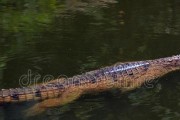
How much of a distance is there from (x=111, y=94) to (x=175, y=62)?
1.42 metres

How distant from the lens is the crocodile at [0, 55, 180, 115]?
4.79m

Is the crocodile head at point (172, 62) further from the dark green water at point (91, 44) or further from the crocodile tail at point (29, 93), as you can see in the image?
the crocodile tail at point (29, 93)

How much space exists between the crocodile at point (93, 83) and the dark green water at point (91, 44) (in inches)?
3.8

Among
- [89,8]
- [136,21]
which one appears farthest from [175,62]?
[89,8]

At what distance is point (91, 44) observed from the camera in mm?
6965

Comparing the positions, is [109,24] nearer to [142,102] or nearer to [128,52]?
[128,52]

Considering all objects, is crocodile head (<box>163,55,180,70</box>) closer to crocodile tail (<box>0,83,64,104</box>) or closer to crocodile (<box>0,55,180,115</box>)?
crocodile (<box>0,55,180,115</box>)

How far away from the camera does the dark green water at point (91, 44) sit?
16.4 feet

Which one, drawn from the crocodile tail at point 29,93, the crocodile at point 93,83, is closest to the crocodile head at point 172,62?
the crocodile at point 93,83

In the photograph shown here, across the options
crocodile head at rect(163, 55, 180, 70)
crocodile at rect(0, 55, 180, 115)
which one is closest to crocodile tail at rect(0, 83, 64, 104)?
crocodile at rect(0, 55, 180, 115)

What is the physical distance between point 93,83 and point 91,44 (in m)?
1.77

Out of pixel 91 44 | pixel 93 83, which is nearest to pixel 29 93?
pixel 93 83

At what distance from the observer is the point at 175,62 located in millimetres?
6207

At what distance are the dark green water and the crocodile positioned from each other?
0.32 ft
